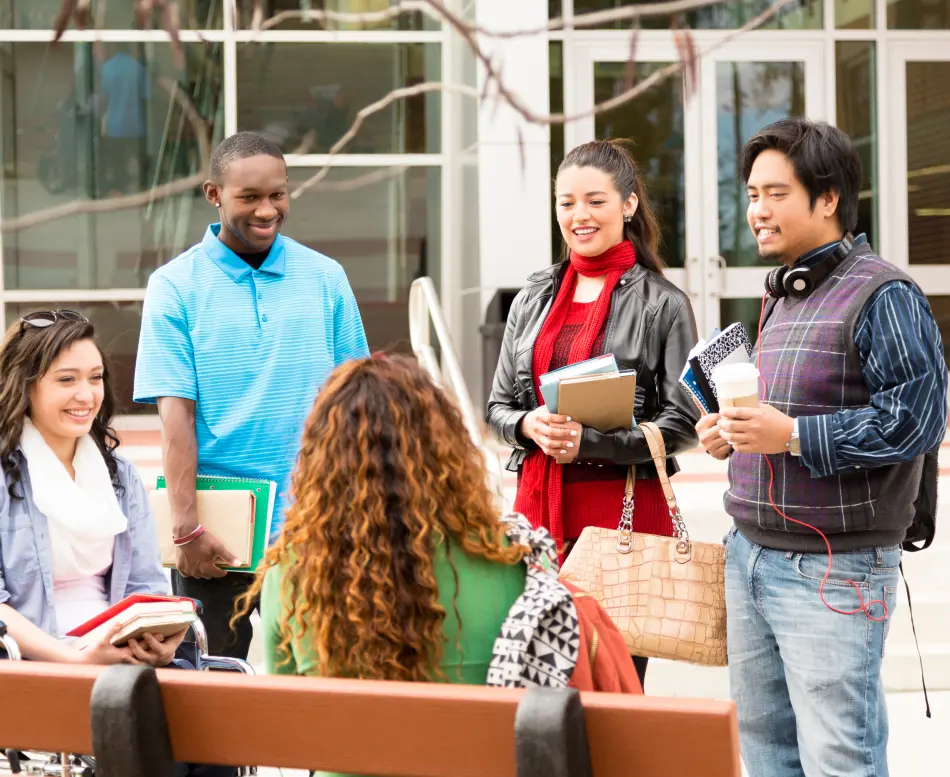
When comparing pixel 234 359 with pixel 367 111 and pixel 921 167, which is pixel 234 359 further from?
pixel 921 167

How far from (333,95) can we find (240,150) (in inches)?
296

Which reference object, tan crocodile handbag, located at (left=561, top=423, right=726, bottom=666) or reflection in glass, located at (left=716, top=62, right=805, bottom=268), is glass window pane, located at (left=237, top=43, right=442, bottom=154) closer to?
reflection in glass, located at (left=716, top=62, right=805, bottom=268)

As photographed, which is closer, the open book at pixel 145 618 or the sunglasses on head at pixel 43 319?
the open book at pixel 145 618

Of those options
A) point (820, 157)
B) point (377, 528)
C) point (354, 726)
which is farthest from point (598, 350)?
A: point (354, 726)

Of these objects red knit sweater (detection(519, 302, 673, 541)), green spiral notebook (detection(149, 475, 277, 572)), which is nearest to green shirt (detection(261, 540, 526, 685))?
red knit sweater (detection(519, 302, 673, 541))

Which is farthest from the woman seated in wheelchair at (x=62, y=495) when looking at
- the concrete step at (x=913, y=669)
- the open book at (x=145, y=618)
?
the concrete step at (x=913, y=669)

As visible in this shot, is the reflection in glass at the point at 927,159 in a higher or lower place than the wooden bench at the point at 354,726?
higher

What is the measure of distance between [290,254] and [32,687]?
71.2 inches

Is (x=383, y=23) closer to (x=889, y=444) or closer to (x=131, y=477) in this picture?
(x=131, y=477)

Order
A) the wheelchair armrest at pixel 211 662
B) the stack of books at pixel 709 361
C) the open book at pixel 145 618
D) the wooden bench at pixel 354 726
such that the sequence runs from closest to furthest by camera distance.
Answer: the wooden bench at pixel 354 726, the open book at pixel 145 618, the stack of books at pixel 709 361, the wheelchair armrest at pixel 211 662

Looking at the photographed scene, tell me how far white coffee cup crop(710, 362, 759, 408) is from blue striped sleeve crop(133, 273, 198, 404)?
155 centimetres

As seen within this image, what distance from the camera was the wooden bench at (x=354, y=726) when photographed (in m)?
1.85

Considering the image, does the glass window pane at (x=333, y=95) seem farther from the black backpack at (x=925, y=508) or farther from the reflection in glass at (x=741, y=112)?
the black backpack at (x=925, y=508)

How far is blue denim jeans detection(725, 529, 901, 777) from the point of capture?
106 inches
